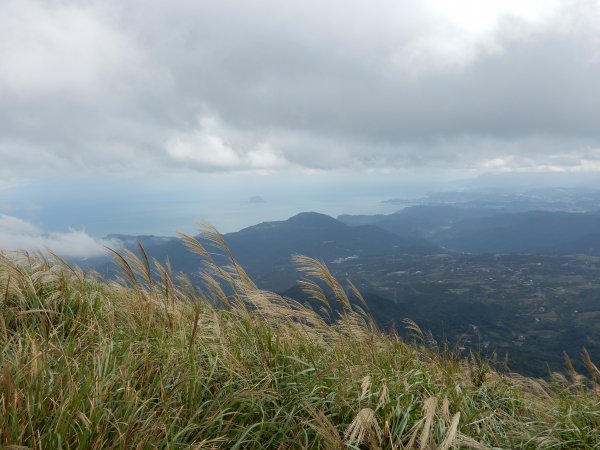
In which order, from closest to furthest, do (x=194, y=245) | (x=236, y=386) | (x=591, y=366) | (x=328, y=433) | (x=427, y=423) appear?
1. (x=427, y=423)
2. (x=328, y=433)
3. (x=236, y=386)
4. (x=194, y=245)
5. (x=591, y=366)

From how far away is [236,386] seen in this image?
288cm

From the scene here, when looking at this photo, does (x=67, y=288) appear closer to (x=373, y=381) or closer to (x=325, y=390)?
(x=325, y=390)

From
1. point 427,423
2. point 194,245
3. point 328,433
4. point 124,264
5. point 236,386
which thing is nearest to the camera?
point 427,423

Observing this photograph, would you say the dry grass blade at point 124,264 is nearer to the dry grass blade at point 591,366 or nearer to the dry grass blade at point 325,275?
the dry grass blade at point 325,275

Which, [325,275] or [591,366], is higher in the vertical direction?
[325,275]

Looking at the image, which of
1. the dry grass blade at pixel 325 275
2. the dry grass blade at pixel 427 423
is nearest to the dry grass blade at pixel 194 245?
the dry grass blade at pixel 325 275

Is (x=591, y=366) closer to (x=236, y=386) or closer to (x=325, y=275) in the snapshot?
(x=325, y=275)

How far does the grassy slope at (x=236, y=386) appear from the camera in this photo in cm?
195

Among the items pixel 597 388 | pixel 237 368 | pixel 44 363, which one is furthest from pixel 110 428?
pixel 597 388

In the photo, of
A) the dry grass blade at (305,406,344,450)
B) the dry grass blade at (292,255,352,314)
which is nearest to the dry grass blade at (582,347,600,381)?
the dry grass blade at (292,255,352,314)

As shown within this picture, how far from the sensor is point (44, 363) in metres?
2.14

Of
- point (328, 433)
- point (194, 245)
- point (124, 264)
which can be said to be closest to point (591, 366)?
point (328, 433)

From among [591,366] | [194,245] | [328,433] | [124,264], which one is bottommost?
[591,366]

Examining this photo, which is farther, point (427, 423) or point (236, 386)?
point (236, 386)
